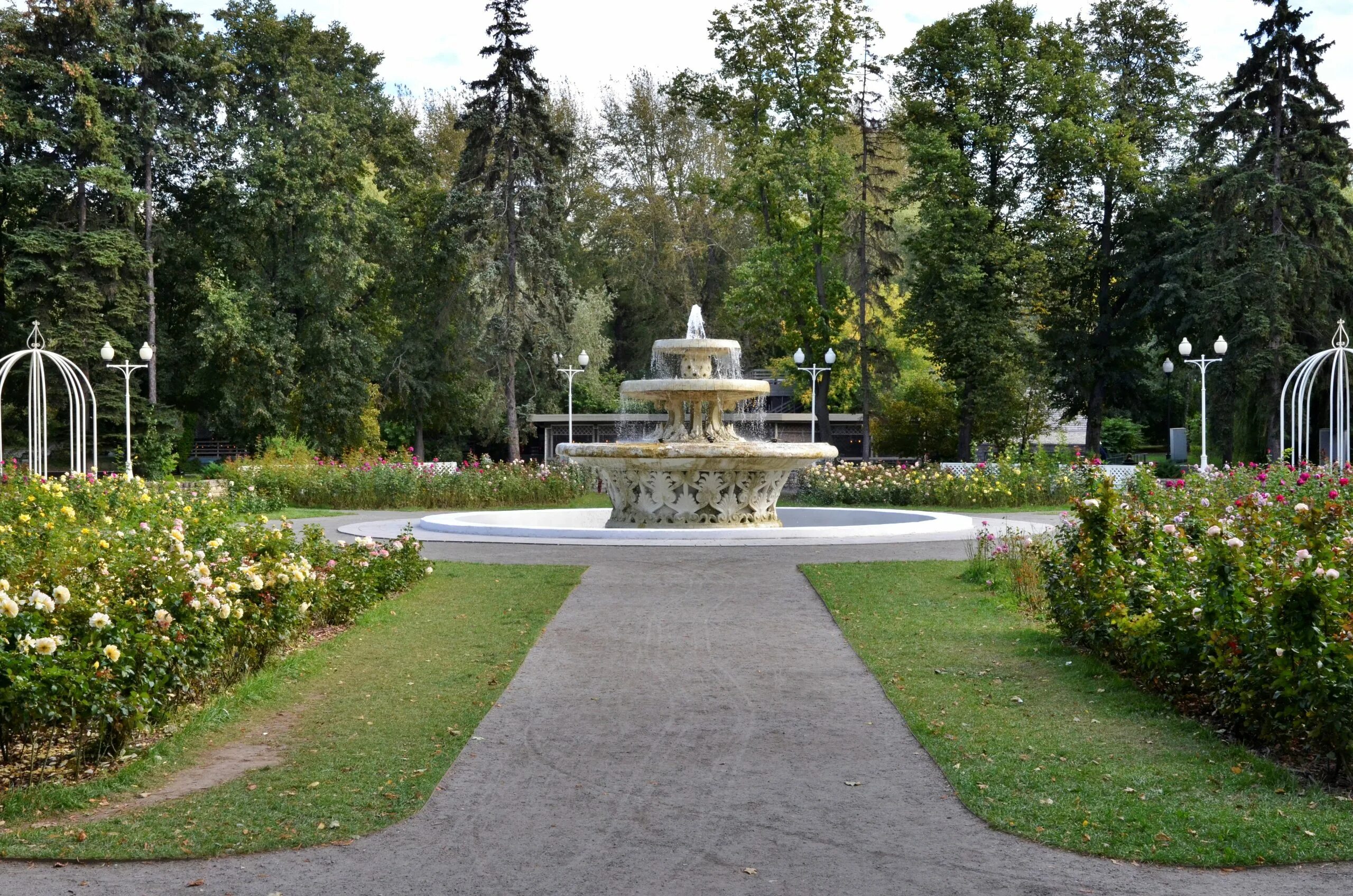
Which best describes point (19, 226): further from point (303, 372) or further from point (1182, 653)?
point (1182, 653)

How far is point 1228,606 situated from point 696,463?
12.1 m

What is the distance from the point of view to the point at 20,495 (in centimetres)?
1298

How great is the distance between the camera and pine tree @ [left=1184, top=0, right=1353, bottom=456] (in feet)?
101

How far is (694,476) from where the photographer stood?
18.8m

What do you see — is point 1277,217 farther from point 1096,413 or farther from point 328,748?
point 328,748

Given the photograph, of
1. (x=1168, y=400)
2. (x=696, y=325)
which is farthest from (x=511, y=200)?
(x=1168, y=400)

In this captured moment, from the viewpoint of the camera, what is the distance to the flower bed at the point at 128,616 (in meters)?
5.52

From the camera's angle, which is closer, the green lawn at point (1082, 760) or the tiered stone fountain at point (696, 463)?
the green lawn at point (1082, 760)

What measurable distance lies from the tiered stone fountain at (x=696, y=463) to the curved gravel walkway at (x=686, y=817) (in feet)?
30.6

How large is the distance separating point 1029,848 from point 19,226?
129ft

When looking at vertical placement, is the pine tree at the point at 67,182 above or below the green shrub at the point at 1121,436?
above

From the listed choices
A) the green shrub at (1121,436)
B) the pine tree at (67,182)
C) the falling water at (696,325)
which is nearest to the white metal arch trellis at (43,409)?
the pine tree at (67,182)

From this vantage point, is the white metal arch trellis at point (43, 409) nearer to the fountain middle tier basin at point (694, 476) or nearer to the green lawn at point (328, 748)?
the fountain middle tier basin at point (694, 476)

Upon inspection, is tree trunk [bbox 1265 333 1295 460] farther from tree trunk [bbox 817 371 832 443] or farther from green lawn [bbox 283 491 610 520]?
green lawn [bbox 283 491 610 520]
